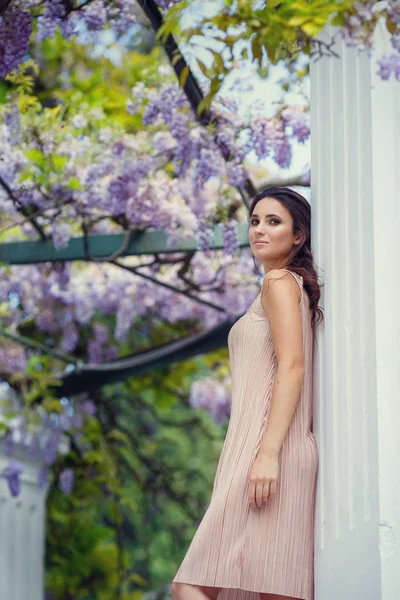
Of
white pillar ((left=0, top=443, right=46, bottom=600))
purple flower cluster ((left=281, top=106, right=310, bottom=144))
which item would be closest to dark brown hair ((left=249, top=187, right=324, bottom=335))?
purple flower cluster ((left=281, top=106, right=310, bottom=144))

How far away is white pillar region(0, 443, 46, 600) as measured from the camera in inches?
222

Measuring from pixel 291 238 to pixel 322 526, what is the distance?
0.77m

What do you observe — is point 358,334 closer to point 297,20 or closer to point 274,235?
point 274,235

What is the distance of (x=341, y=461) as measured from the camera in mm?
2270

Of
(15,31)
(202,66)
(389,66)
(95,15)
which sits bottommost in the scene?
(389,66)

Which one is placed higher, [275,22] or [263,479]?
[275,22]

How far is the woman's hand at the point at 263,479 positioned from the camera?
7.80 feet

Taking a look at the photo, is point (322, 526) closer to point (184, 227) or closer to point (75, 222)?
point (184, 227)

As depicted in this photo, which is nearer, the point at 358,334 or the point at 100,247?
the point at 358,334

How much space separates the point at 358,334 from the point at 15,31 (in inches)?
69.3

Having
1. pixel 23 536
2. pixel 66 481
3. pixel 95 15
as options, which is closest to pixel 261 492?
pixel 95 15

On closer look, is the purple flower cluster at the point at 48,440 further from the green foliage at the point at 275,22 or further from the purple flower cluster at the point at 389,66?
the purple flower cluster at the point at 389,66

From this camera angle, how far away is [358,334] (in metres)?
2.26

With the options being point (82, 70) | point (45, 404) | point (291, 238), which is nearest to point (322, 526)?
point (291, 238)
